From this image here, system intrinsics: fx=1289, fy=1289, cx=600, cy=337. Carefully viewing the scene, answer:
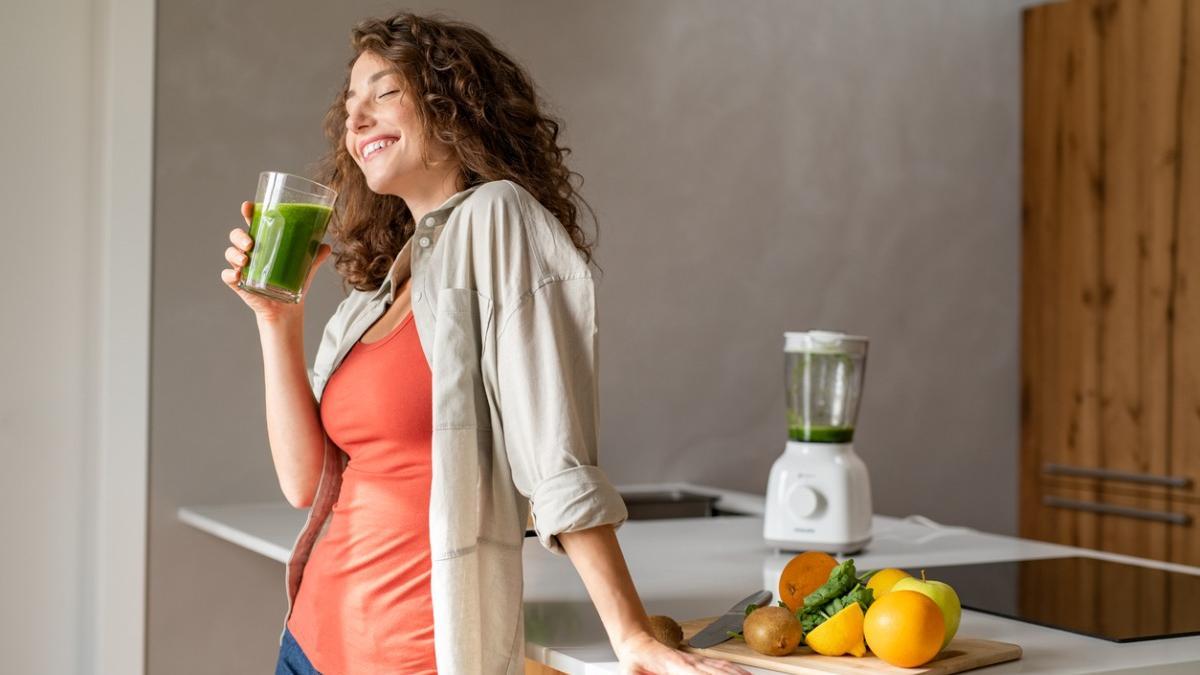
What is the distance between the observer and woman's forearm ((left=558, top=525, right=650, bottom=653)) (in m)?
1.09

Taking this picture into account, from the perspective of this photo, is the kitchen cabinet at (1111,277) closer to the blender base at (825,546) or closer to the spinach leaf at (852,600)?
the blender base at (825,546)

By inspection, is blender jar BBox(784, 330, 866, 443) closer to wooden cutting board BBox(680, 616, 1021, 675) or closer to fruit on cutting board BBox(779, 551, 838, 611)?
fruit on cutting board BBox(779, 551, 838, 611)

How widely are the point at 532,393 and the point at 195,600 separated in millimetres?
1396

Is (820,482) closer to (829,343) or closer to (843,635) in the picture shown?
(829,343)

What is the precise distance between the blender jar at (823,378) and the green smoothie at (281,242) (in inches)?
35.2

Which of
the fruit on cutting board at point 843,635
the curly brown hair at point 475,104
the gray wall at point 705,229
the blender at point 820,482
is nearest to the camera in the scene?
the fruit on cutting board at point 843,635

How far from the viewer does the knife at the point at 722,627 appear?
1.24 metres

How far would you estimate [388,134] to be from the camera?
50.9 inches

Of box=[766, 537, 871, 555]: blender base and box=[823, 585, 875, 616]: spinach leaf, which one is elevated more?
box=[823, 585, 875, 616]: spinach leaf

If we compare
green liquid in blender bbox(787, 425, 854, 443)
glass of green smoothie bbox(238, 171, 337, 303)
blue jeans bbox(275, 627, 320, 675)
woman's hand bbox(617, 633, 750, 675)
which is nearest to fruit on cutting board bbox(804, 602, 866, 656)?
woman's hand bbox(617, 633, 750, 675)

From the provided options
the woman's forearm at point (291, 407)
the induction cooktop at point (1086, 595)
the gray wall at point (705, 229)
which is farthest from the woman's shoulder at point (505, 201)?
the gray wall at point (705, 229)

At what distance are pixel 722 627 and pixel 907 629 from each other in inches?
9.0

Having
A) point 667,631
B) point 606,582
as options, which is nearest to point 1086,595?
point 667,631

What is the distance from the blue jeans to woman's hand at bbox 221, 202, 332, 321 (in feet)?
1.13
